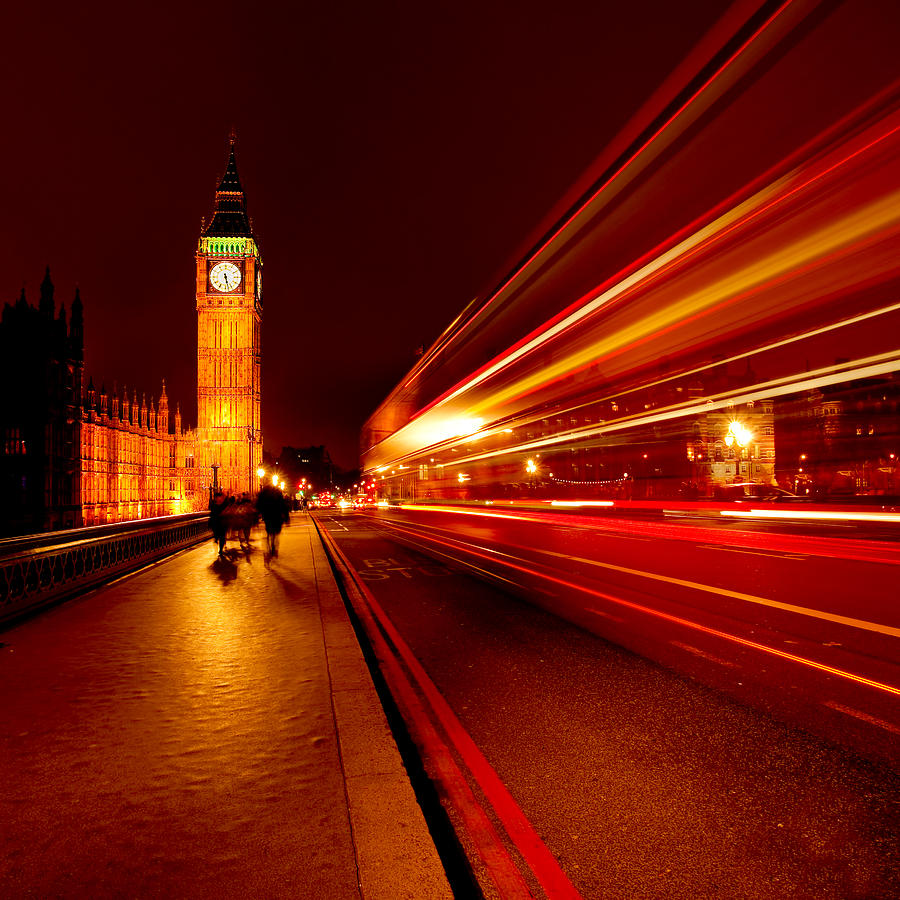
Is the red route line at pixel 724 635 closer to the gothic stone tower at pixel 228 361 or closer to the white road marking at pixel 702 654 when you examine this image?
the white road marking at pixel 702 654

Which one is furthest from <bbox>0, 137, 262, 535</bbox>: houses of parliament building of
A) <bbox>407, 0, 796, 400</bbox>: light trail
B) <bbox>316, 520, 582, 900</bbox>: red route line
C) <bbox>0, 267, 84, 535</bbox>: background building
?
<bbox>316, 520, 582, 900</bbox>: red route line

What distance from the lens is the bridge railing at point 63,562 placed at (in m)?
9.78

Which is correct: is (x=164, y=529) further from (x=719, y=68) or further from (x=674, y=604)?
(x=719, y=68)

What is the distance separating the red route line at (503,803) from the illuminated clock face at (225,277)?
113143 millimetres

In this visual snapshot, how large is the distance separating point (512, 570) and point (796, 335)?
6.66 meters

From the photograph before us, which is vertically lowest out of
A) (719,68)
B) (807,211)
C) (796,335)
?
(796,335)

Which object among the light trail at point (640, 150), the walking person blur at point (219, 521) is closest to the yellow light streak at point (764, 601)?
the light trail at point (640, 150)

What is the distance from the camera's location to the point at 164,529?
20703 mm

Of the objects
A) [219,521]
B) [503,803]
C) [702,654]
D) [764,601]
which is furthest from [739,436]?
[503,803]

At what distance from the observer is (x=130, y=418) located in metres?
86.9

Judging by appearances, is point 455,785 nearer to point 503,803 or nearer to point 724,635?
point 503,803

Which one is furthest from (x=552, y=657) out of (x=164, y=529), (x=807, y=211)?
(x=164, y=529)

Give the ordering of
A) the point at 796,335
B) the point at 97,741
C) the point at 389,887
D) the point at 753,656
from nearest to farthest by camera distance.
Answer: the point at 389,887, the point at 97,741, the point at 753,656, the point at 796,335

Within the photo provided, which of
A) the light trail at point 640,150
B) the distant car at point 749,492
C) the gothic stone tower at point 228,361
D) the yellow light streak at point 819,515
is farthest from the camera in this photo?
the gothic stone tower at point 228,361
